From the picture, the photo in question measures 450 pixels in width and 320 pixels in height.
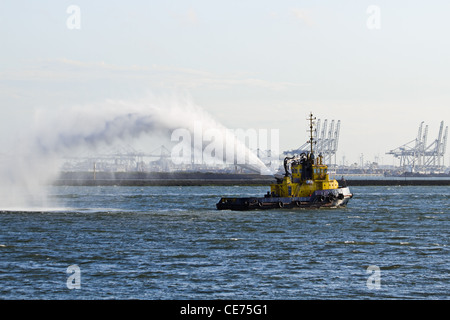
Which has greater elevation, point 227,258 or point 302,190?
point 302,190

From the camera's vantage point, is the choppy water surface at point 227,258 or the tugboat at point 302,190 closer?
the choppy water surface at point 227,258

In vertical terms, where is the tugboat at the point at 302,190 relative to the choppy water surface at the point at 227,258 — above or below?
above

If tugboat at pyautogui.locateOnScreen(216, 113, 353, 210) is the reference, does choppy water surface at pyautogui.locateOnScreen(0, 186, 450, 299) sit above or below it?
below

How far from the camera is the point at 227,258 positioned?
101 ft

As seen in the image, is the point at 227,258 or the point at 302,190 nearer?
the point at 227,258

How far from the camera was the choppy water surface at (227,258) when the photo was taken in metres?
23.0

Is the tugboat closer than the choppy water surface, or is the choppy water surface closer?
the choppy water surface

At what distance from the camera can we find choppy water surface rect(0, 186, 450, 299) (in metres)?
23.0
